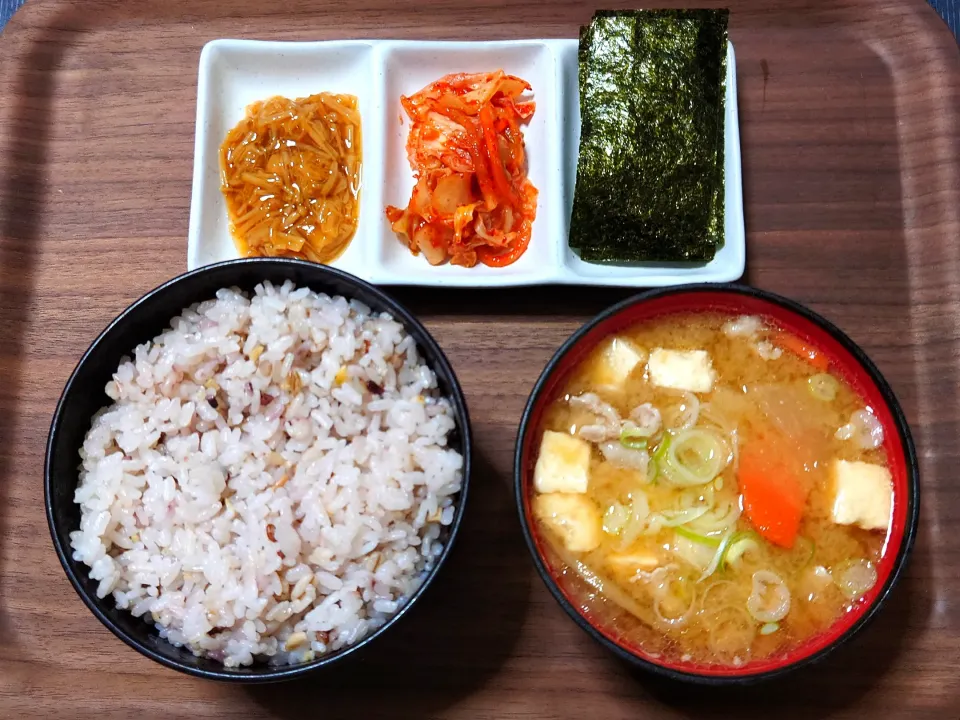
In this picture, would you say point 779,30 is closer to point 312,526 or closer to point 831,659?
point 831,659

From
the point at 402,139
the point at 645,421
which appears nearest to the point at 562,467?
the point at 645,421

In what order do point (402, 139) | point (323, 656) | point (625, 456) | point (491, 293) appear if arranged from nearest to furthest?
point (323, 656) → point (625, 456) → point (491, 293) → point (402, 139)

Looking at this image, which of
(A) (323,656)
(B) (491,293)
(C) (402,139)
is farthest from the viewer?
(C) (402,139)

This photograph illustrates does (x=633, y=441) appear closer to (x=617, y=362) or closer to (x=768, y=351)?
(x=617, y=362)

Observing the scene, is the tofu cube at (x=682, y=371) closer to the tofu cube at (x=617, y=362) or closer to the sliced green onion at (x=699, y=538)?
the tofu cube at (x=617, y=362)

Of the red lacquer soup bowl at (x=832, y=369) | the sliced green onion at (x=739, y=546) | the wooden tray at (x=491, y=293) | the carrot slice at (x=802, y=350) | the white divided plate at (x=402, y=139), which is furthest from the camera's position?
the white divided plate at (x=402, y=139)

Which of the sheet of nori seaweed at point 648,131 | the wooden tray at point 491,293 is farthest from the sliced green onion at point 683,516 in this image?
the sheet of nori seaweed at point 648,131
